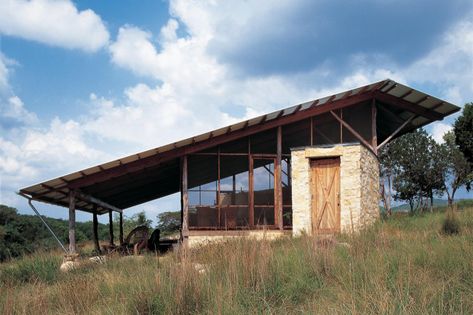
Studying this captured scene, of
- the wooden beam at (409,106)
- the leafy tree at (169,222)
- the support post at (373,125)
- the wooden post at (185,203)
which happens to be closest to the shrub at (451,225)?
the support post at (373,125)

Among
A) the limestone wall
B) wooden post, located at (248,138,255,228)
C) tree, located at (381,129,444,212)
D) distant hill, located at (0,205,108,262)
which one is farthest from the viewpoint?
tree, located at (381,129,444,212)

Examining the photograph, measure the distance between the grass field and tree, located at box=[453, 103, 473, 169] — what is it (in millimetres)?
15935

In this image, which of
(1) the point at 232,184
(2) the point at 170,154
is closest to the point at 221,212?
(1) the point at 232,184

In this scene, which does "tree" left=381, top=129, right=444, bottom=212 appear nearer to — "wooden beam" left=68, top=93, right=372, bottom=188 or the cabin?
the cabin

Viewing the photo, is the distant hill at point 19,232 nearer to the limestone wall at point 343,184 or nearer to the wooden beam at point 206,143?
the wooden beam at point 206,143

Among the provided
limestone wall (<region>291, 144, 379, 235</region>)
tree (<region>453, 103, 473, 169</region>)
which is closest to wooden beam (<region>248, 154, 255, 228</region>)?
limestone wall (<region>291, 144, 379, 235</region>)

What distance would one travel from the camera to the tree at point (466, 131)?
21.8 metres

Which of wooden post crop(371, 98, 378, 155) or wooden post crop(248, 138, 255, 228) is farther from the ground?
wooden post crop(371, 98, 378, 155)

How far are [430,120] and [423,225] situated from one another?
5.46 m

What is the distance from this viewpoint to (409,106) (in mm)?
15344

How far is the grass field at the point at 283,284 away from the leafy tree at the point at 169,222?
22009 millimetres

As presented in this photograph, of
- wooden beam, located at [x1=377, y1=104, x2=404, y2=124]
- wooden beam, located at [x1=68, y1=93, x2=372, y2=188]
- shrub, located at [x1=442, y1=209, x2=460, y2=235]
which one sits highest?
wooden beam, located at [x1=377, y1=104, x2=404, y2=124]

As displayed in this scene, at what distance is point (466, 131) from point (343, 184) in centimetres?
1117

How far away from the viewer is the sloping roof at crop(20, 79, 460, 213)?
13234 millimetres
